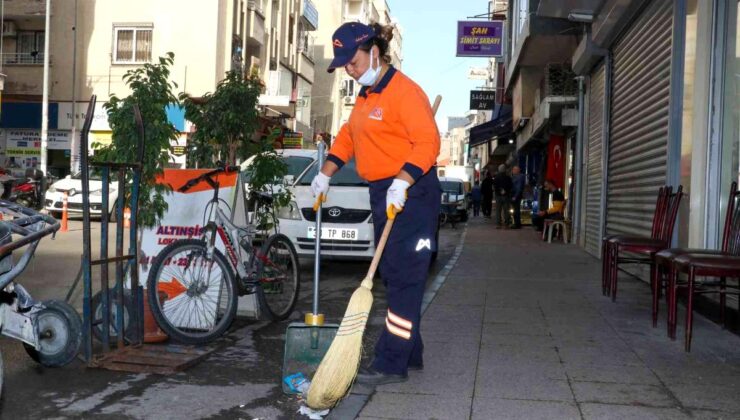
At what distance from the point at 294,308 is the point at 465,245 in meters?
10.6

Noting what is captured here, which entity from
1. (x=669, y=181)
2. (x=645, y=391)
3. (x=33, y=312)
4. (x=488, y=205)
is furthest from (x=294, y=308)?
(x=488, y=205)

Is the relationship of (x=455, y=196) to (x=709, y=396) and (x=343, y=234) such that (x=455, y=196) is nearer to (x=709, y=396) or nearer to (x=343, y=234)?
(x=343, y=234)

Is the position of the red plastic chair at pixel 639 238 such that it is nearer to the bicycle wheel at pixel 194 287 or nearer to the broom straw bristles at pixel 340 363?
the bicycle wheel at pixel 194 287

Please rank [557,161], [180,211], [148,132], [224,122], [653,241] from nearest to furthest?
[148,132] < [180,211] < [653,241] < [224,122] < [557,161]

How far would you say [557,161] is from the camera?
24.4 meters

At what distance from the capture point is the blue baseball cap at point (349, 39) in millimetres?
4980

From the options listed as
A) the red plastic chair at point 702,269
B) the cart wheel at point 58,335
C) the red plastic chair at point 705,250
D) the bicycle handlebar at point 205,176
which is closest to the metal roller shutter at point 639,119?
the red plastic chair at point 705,250

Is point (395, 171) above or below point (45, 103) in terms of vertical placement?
below

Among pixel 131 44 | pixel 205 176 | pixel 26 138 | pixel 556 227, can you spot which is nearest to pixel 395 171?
pixel 205 176

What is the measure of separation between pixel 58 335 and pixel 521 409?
2885 mm

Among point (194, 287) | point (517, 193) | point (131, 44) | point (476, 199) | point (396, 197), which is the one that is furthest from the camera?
point (476, 199)

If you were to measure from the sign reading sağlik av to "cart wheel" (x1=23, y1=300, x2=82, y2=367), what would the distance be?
36.7m

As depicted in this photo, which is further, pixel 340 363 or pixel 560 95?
pixel 560 95

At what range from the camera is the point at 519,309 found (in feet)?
27.6
